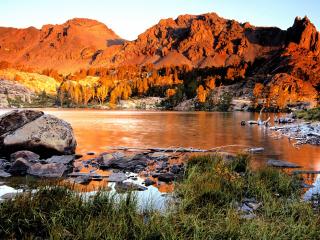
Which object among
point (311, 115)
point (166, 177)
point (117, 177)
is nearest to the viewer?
point (166, 177)

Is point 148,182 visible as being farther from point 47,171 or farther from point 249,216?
point 249,216

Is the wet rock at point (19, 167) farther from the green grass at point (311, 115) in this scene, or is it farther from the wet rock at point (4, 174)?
the green grass at point (311, 115)

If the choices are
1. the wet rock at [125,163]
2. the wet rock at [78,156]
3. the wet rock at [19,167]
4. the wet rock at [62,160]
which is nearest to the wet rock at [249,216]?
the wet rock at [125,163]

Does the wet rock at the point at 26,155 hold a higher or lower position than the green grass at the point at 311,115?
higher

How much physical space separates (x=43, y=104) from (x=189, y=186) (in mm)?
189638

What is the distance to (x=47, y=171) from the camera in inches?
551

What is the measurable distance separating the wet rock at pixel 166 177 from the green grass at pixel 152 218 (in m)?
3.16

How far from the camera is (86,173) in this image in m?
14.2

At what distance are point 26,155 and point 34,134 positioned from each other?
159 centimetres

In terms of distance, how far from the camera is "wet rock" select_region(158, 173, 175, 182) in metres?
13.2

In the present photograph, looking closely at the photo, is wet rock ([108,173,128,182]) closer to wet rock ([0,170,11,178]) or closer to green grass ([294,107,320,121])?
wet rock ([0,170,11,178])

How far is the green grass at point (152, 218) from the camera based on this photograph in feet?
21.0

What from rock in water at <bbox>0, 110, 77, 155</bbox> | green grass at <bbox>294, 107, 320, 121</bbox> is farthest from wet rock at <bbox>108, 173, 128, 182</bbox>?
green grass at <bbox>294, 107, 320, 121</bbox>

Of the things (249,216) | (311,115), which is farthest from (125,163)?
(311,115)
